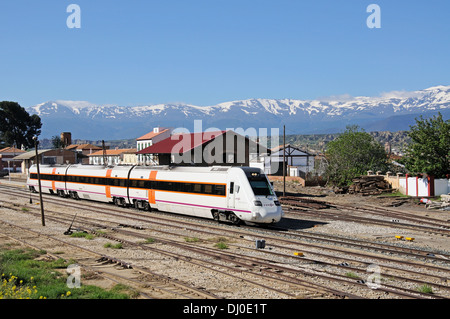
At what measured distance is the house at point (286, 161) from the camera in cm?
7662

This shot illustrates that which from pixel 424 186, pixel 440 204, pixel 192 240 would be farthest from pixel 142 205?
pixel 424 186

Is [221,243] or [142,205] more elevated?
[142,205]

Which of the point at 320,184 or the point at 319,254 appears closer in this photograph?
the point at 319,254

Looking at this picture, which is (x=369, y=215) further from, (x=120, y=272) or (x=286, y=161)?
(x=286, y=161)

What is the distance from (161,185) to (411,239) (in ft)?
54.1

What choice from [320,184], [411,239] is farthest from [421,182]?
[411,239]

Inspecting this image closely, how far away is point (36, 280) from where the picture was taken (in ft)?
44.6

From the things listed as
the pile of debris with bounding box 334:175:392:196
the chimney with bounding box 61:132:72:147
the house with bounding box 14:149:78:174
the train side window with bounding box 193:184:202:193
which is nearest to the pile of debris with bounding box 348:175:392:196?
the pile of debris with bounding box 334:175:392:196

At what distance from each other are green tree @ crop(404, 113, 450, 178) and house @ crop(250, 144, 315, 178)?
29.2 m

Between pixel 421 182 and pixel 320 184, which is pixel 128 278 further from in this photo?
pixel 320 184

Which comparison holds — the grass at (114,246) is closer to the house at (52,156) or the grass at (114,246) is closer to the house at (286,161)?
the house at (286,161)

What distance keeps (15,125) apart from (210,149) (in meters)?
119

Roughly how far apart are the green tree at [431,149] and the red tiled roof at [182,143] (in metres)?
18.9
